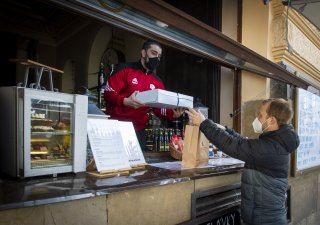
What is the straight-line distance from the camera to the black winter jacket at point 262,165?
252 cm

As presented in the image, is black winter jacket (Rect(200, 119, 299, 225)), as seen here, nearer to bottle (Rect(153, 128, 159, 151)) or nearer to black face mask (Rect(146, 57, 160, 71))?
black face mask (Rect(146, 57, 160, 71))

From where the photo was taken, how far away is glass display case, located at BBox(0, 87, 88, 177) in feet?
6.00

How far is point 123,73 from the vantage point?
3.36m

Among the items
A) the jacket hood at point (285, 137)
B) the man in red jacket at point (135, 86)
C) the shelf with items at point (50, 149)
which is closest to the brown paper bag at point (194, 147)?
the man in red jacket at point (135, 86)

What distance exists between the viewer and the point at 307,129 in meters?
5.08

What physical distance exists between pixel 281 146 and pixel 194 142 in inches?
29.0

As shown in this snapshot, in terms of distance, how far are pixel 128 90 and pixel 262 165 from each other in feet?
5.33

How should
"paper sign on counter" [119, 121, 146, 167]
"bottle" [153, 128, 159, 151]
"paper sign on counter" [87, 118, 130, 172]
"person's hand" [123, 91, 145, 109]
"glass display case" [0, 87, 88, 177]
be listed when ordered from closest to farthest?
"glass display case" [0, 87, 88, 177] → "paper sign on counter" [87, 118, 130, 172] → "paper sign on counter" [119, 121, 146, 167] → "person's hand" [123, 91, 145, 109] → "bottle" [153, 128, 159, 151]

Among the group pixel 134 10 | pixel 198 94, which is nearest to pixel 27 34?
pixel 198 94

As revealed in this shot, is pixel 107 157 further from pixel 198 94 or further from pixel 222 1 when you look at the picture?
pixel 222 1

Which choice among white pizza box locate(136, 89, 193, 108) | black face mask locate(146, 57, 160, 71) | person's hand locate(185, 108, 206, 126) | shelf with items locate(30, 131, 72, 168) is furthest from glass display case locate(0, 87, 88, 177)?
black face mask locate(146, 57, 160, 71)

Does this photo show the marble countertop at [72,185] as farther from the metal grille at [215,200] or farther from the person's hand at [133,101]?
the person's hand at [133,101]

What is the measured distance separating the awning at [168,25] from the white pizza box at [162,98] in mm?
593

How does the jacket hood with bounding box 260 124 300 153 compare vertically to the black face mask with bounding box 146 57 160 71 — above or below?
below
